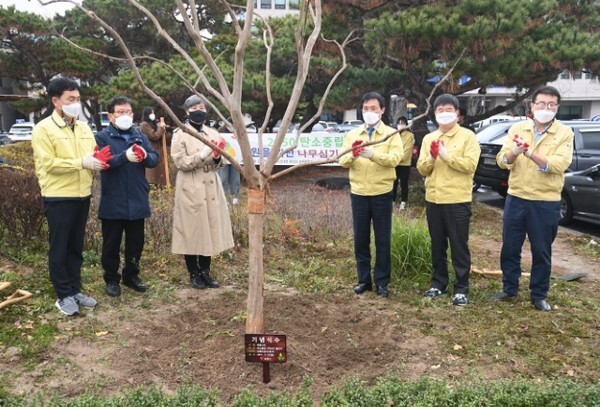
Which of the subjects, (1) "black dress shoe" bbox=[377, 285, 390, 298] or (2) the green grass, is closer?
(2) the green grass

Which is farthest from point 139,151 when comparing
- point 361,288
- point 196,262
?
point 361,288

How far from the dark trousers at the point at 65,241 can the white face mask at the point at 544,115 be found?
3628 mm

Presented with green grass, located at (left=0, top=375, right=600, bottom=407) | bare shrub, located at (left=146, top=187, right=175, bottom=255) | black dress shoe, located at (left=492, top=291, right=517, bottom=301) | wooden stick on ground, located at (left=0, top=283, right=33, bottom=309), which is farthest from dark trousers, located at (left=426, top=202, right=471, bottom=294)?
wooden stick on ground, located at (left=0, top=283, right=33, bottom=309)

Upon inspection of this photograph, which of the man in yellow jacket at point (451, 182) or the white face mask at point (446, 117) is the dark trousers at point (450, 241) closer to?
the man in yellow jacket at point (451, 182)

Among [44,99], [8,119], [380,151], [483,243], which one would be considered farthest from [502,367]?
[8,119]

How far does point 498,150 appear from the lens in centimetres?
981

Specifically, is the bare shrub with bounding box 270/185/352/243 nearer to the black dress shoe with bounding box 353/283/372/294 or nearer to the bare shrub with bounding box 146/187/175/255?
the bare shrub with bounding box 146/187/175/255

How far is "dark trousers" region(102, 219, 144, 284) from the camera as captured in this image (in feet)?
14.6

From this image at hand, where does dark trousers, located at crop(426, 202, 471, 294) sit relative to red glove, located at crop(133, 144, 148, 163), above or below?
below

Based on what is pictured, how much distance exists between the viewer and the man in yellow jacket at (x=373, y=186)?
4.40 m

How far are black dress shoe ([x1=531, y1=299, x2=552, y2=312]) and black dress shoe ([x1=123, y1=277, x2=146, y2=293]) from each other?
3.33 metres

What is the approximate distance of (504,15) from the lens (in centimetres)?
812

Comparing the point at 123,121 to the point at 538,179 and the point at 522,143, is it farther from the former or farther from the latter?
the point at 538,179

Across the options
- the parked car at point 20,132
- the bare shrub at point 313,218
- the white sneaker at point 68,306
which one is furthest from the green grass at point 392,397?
the parked car at point 20,132
